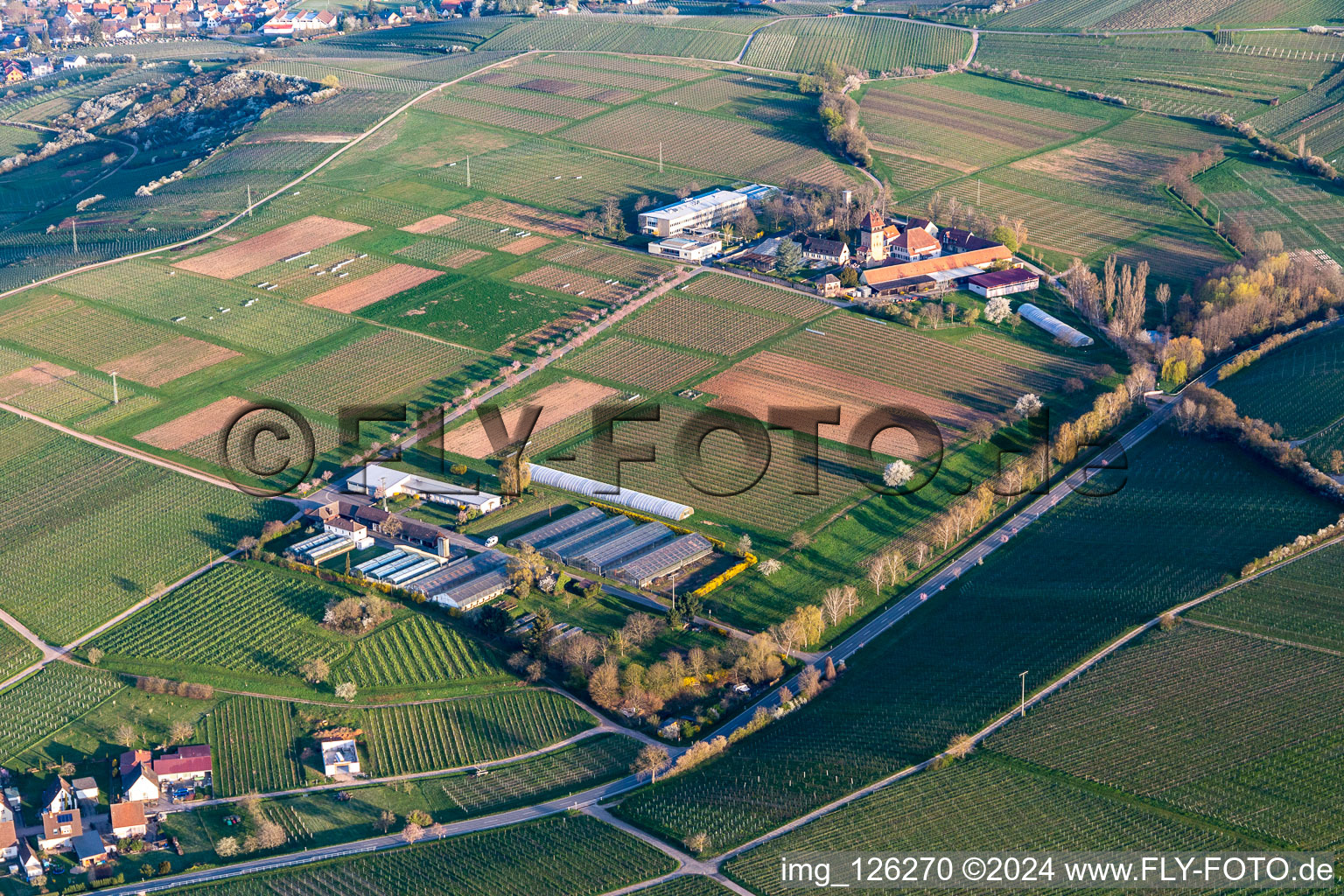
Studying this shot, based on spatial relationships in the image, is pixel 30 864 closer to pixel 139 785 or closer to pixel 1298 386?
pixel 139 785

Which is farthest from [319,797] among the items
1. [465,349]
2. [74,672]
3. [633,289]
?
[633,289]

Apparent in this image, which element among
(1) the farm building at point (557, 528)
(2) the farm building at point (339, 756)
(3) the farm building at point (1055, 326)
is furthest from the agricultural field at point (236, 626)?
(3) the farm building at point (1055, 326)

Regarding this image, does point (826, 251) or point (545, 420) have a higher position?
point (826, 251)

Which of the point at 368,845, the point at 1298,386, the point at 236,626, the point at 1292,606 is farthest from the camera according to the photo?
the point at 1298,386

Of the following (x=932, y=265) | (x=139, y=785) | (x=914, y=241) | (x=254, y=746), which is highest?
(x=914, y=241)

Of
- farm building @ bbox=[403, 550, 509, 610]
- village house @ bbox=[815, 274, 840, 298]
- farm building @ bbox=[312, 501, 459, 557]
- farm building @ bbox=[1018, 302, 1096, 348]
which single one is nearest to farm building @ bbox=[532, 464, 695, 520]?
farm building @ bbox=[312, 501, 459, 557]

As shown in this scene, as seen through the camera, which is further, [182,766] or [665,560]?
[665,560]

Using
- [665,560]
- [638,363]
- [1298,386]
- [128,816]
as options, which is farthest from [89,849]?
[1298,386]
